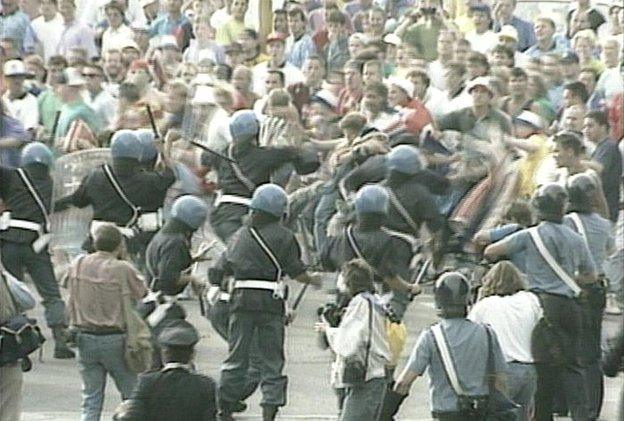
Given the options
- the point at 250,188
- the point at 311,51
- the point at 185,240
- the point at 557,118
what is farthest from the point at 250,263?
the point at 311,51

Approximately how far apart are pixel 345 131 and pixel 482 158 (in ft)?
4.13

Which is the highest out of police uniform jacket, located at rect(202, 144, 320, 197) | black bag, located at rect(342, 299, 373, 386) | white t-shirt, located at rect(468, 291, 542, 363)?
police uniform jacket, located at rect(202, 144, 320, 197)

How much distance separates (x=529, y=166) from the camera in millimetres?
18734

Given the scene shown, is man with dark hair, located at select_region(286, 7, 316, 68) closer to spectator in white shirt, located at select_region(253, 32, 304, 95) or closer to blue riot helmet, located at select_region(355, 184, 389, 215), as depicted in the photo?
spectator in white shirt, located at select_region(253, 32, 304, 95)

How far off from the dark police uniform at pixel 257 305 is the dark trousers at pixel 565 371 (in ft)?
6.02

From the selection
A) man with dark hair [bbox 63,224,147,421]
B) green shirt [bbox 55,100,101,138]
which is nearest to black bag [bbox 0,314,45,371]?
man with dark hair [bbox 63,224,147,421]

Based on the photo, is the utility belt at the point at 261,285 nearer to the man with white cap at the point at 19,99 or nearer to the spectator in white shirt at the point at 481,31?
the man with white cap at the point at 19,99

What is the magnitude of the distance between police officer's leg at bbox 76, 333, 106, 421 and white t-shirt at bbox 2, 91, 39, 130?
5614mm

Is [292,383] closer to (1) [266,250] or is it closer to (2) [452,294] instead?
(1) [266,250]

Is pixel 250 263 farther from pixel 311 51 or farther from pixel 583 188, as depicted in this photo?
pixel 311 51

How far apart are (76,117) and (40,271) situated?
283cm

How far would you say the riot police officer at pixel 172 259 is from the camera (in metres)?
15.6

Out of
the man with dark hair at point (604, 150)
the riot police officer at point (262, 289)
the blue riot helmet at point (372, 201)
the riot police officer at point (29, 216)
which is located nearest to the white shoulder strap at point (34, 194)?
the riot police officer at point (29, 216)

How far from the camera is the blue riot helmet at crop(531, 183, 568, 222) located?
15039mm
